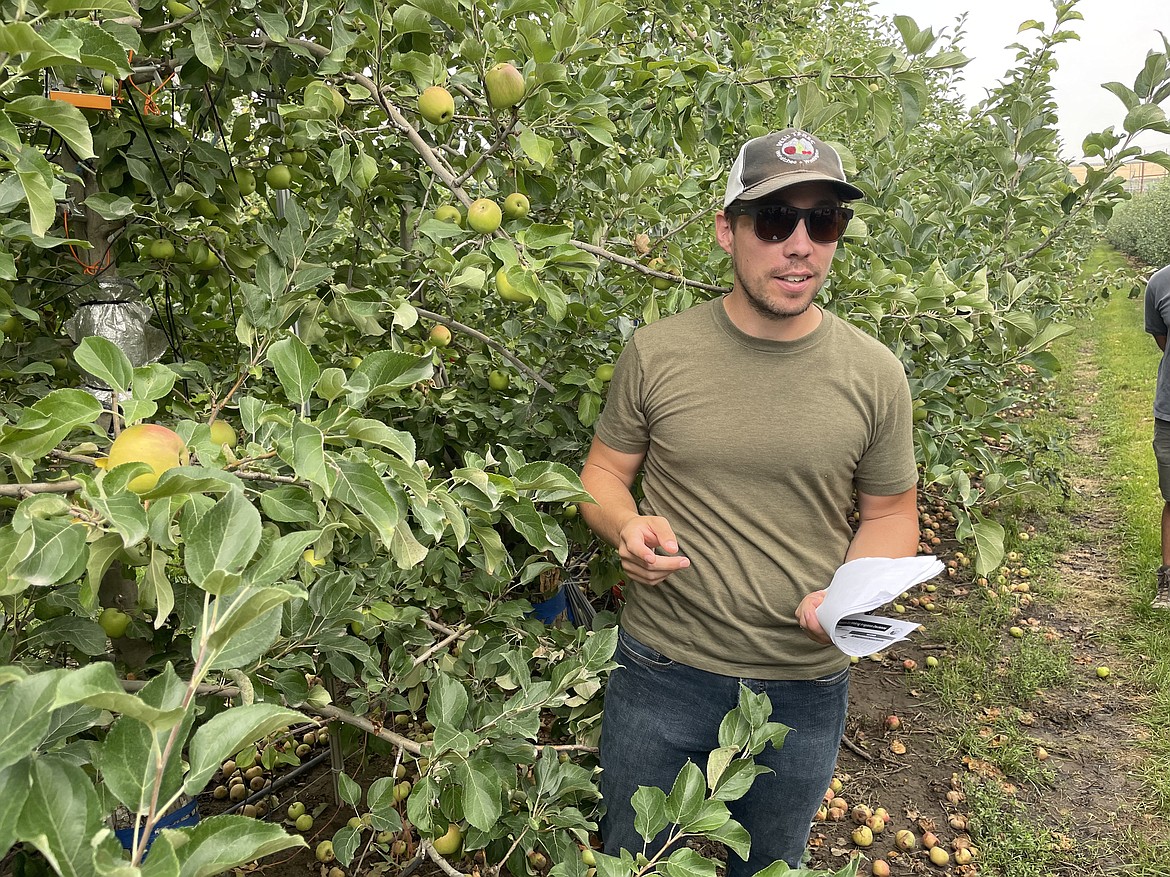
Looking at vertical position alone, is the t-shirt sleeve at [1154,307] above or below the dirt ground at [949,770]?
above

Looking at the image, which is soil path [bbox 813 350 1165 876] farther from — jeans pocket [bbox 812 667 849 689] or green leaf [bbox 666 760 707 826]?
green leaf [bbox 666 760 707 826]

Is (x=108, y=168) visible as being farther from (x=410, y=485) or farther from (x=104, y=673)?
(x=104, y=673)

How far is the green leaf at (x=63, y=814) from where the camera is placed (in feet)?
1.85

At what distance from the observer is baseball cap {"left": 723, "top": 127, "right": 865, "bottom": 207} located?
1.80 metres

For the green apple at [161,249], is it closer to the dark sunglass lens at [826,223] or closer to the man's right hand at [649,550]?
the man's right hand at [649,550]

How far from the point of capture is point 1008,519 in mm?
5879

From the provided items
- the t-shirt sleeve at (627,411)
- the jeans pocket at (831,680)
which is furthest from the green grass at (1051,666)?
the t-shirt sleeve at (627,411)

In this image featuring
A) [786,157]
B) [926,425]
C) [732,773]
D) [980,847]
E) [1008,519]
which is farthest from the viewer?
[1008,519]

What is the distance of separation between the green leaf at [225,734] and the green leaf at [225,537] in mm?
119

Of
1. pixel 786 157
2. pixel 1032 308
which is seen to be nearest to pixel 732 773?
pixel 786 157

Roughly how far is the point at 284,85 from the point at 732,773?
1.82m

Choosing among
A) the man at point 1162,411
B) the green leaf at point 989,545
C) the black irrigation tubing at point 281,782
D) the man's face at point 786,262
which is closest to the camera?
the man's face at point 786,262

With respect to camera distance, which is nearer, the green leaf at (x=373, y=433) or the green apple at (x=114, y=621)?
the green leaf at (x=373, y=433)

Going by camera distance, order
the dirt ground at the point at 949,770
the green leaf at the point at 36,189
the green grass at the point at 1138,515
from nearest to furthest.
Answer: the green leaf at the point at 36,189 < the dirt ground at the point at 949,770 < the green grass at the point at 1138,515
